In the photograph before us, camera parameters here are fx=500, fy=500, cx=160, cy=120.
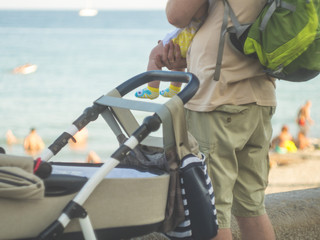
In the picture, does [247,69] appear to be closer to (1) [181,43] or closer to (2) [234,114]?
(2) [234,114]

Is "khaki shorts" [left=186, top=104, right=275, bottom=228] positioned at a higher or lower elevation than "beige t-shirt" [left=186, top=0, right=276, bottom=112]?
lower

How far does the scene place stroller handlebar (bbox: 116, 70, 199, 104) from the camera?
192cm

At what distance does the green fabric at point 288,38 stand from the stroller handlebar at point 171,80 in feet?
0.93

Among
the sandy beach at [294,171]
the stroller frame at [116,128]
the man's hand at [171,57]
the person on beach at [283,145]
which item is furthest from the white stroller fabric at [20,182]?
the person on beach at [283,145]

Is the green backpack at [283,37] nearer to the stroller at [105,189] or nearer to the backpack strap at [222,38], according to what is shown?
the backpack strap at [222,38]

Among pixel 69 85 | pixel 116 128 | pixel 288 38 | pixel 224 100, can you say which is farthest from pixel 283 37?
pixel 69 85

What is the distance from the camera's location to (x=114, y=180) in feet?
5.91

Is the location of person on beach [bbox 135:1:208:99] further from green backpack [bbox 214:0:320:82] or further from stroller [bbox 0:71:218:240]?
stroller [bbox 0:71:218:240]

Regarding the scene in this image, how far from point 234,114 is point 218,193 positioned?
356mm

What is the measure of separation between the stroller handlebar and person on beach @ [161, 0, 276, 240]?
17cm

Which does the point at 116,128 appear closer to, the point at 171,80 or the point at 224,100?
the point at 171,80

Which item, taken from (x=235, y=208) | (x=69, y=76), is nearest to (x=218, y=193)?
(x=235, y=208)

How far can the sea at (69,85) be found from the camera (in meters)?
15.6

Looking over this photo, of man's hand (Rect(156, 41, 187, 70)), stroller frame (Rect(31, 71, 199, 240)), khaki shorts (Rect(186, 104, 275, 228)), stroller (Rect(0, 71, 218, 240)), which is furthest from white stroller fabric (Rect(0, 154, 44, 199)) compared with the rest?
man's hand (Rect(156, 41, 187, 70))
